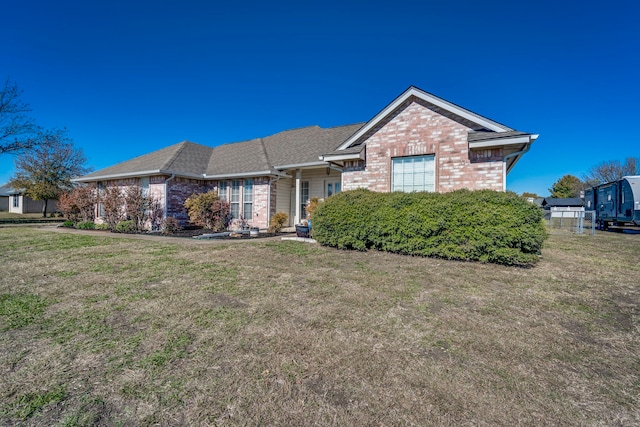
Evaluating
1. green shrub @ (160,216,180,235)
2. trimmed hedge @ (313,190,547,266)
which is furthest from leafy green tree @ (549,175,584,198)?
green shrub @ (160,216,180,235)

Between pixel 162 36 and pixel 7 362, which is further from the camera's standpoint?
pixel 162 36

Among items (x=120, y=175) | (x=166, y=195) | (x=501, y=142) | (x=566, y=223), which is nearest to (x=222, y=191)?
(x=166, y=195)

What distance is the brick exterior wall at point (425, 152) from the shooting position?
29.4ft

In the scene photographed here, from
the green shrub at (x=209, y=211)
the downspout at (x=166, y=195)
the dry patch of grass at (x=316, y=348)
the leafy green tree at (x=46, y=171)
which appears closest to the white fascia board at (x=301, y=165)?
the green shrub at (x=209, y=211)

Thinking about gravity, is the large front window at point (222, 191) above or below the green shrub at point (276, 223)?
above

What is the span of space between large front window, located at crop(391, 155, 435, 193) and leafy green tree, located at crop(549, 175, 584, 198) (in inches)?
2370

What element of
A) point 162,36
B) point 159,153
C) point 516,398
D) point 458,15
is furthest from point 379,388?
point 159,153

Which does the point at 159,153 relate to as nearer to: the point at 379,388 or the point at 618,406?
the point at 379,388

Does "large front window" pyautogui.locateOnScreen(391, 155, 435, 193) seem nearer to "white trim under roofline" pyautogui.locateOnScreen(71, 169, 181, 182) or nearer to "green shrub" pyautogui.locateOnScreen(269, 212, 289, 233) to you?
"green shrub" pyautogui.locateOnScreen(269, 212, 289, 233)

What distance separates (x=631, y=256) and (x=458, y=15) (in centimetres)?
1033

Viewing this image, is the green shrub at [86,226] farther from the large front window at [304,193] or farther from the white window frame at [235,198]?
the large front window at [304,193]

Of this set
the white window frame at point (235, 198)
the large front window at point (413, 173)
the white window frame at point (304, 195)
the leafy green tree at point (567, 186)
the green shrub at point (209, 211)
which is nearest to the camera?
the large front window at point (413, 173)

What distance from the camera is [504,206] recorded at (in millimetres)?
6730

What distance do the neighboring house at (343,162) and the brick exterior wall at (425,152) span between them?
0.10ft
